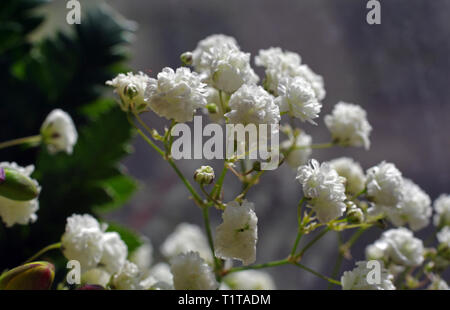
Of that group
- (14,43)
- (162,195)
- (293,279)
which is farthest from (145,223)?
(14,43)

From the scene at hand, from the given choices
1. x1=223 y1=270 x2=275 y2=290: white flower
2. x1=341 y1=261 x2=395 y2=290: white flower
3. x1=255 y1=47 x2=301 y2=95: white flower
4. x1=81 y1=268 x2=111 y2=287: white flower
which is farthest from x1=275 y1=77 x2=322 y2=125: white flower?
x1=223 y1=270 x2=275 y2=290: white flower

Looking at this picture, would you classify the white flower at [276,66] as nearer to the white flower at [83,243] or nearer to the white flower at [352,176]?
the white flower at [352,176]

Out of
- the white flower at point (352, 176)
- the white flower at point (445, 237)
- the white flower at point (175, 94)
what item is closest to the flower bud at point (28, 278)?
the white flower at point (175, 94)

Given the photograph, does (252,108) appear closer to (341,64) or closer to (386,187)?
(386,187)

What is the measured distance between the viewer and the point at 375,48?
27.1 inches

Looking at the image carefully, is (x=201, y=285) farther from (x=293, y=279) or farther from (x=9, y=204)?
(x=293, y=279)

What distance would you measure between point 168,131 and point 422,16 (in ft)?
1.51

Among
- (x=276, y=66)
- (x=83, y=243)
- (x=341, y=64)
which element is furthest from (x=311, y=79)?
(x=341, y=64)

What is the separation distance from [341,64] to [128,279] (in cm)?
50

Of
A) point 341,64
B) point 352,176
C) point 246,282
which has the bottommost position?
point 246,282

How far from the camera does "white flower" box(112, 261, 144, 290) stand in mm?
379

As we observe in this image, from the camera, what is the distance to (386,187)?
37cm

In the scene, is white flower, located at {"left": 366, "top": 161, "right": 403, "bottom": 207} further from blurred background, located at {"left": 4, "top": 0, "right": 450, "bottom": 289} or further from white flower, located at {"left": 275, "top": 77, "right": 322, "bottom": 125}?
blurred background, located at {"left": 4, "top": 0, "right": 450, "bottom": 289}

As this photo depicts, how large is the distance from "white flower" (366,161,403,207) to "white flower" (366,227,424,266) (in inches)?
2.5
